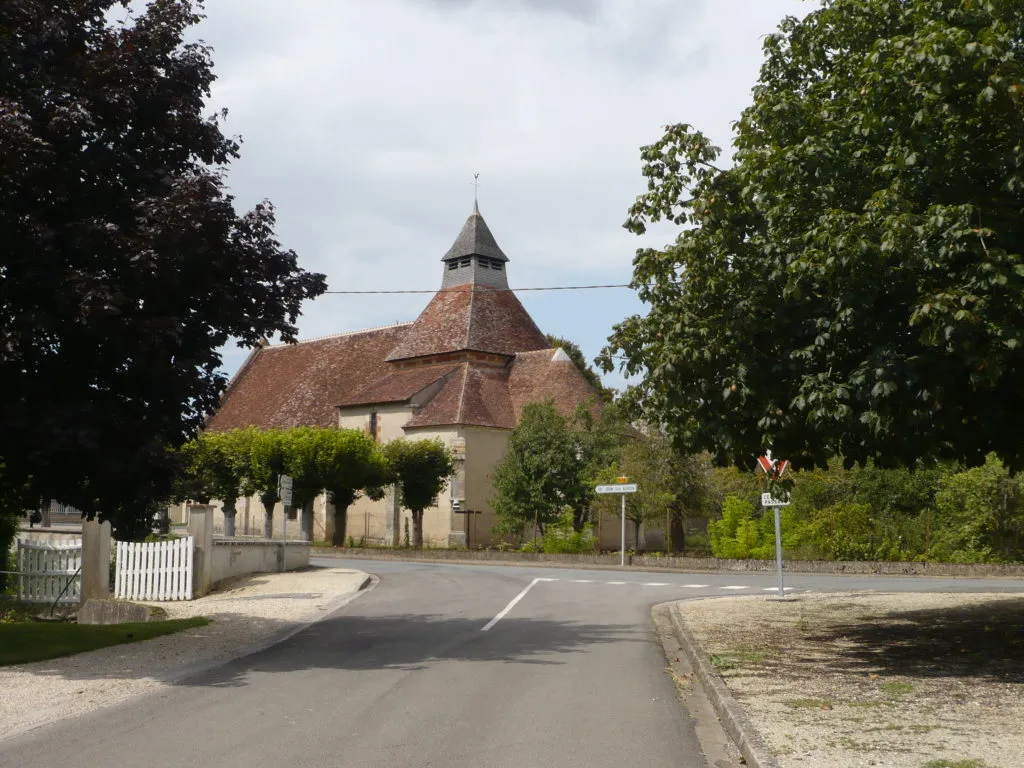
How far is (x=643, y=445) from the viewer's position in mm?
38562

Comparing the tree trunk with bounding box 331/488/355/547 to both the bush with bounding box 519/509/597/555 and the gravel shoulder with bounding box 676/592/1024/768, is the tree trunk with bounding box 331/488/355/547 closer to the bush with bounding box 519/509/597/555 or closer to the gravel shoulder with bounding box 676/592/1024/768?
the bush with bounding box 519/509/597/555

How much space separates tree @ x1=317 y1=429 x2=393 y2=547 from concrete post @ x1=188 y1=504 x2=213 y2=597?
21358 millimetres

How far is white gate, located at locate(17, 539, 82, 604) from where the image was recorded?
65.9 ft

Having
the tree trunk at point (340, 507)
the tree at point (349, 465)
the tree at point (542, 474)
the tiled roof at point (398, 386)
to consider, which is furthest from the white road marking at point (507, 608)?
the tiled roof at point (398, 386)

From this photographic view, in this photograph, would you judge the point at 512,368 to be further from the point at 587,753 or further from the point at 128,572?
the point at 587,753

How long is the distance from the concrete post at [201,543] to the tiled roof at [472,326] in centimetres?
3399

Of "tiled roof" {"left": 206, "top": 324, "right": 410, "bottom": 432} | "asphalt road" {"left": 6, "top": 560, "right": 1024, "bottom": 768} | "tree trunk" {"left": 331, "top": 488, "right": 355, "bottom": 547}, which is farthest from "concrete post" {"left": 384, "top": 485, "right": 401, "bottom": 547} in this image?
"asphalt road" {"left": 6, "top": 560, "right": 1024, "bottom": 768}

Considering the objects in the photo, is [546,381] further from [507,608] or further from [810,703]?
[810,703]

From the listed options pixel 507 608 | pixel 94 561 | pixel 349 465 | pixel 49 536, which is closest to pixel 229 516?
pixel 349 465

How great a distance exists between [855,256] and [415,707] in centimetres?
548

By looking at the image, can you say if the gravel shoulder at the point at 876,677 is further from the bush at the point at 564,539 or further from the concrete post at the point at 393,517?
the concrete post at the point at 393,517

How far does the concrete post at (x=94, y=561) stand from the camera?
19156 mm

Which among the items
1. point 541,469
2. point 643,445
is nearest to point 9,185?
point 643,445

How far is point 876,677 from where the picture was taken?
33.5 ft
